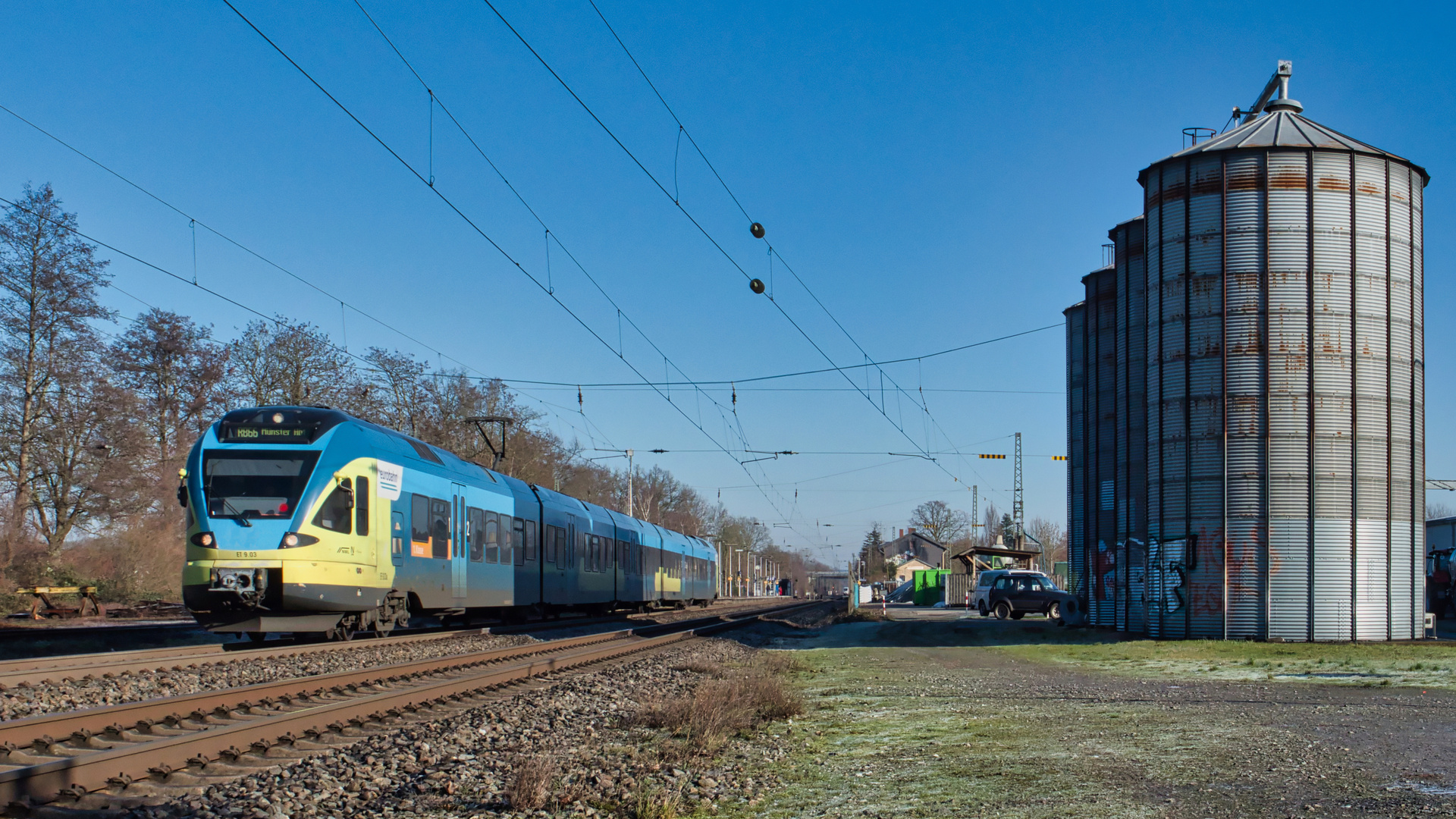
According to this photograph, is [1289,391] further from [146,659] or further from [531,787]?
[531,787]

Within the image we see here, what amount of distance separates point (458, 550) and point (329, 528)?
5.42 meters

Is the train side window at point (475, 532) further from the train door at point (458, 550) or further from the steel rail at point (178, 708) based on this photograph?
the steel rail at point (178, 708)

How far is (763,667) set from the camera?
16875 millimetres

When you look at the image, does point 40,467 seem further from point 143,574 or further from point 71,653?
point 71,653

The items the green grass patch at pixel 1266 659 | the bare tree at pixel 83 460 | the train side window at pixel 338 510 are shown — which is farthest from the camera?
the bare tree at pixel 83 460

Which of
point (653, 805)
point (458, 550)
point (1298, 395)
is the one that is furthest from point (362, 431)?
point (1298, 395)

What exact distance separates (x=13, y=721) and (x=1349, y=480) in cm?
2332

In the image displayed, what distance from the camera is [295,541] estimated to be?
1628cm

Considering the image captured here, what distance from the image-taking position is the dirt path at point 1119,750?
22.7ft

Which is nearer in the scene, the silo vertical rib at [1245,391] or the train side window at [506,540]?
the silo vertical rib at [1245,391]

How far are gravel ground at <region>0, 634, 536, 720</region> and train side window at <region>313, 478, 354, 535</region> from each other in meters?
1.78

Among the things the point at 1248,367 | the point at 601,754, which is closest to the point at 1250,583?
the point at 1248,367

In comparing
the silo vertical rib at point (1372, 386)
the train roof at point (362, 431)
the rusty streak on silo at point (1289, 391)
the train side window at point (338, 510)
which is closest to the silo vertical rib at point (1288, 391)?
the rusty streak on silo at point (1289, 391)

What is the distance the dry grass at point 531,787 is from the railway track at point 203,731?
6.60 ft
